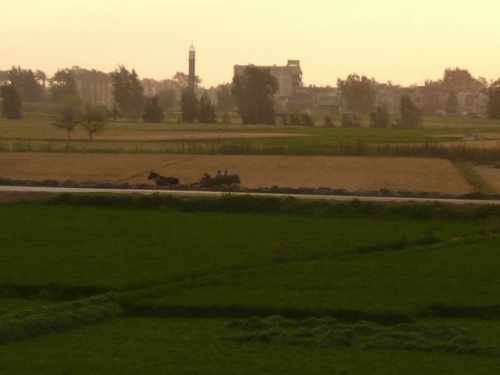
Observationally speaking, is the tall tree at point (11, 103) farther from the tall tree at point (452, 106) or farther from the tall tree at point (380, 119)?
the tall tree at point (452, 106)

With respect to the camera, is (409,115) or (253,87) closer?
(409,115)

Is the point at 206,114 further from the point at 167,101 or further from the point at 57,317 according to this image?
the point at 57,317

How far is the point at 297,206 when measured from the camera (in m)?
25.8

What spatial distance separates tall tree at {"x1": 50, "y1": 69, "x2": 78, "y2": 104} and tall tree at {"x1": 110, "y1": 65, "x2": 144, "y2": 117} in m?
11.5

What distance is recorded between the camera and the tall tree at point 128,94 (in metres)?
129

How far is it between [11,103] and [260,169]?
197 ft

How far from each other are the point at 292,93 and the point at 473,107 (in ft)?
106

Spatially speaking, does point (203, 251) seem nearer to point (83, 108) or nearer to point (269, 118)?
point (83, 108)

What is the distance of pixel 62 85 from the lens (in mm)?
152500

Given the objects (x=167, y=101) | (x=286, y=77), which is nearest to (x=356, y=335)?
(x=167, y=101)

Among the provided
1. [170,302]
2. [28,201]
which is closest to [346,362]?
[170,302]

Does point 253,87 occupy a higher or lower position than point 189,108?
higher

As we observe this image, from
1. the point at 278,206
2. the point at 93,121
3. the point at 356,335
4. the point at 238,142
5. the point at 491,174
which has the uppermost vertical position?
the point at 93,121

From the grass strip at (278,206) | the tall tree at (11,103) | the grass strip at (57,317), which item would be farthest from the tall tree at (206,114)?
the grass strip at (57,317)
